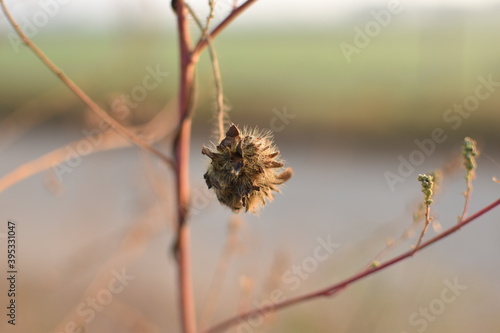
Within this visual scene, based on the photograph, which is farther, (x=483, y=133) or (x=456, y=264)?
(x=483, y=133)

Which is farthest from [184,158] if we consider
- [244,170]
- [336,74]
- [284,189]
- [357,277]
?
[336,74]

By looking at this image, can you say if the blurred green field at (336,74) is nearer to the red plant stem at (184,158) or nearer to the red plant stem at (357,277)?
the red plant stem at (184,158)

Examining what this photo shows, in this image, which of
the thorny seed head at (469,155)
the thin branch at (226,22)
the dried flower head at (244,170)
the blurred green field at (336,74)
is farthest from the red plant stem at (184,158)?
the blurred green field at (336,74)

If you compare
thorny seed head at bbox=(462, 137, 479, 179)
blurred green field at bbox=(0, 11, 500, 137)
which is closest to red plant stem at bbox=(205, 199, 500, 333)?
thorny seed head at bbox=(462, 137, 479, 179)

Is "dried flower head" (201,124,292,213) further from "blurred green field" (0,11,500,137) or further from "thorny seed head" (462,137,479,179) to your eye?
"blurred green field" (0,11,500,137)

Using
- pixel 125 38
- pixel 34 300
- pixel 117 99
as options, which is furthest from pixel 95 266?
pixel 117 99

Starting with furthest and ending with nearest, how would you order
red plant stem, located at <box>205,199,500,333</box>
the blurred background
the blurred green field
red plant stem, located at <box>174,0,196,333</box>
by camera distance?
the blurred green field < the blurred background < red plant stem, located at <box>174,0,196,333</box> < red plant stem, located at <box>205,199,500,333</box>

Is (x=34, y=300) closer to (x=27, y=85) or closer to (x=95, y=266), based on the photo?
(x=95, y=266)
